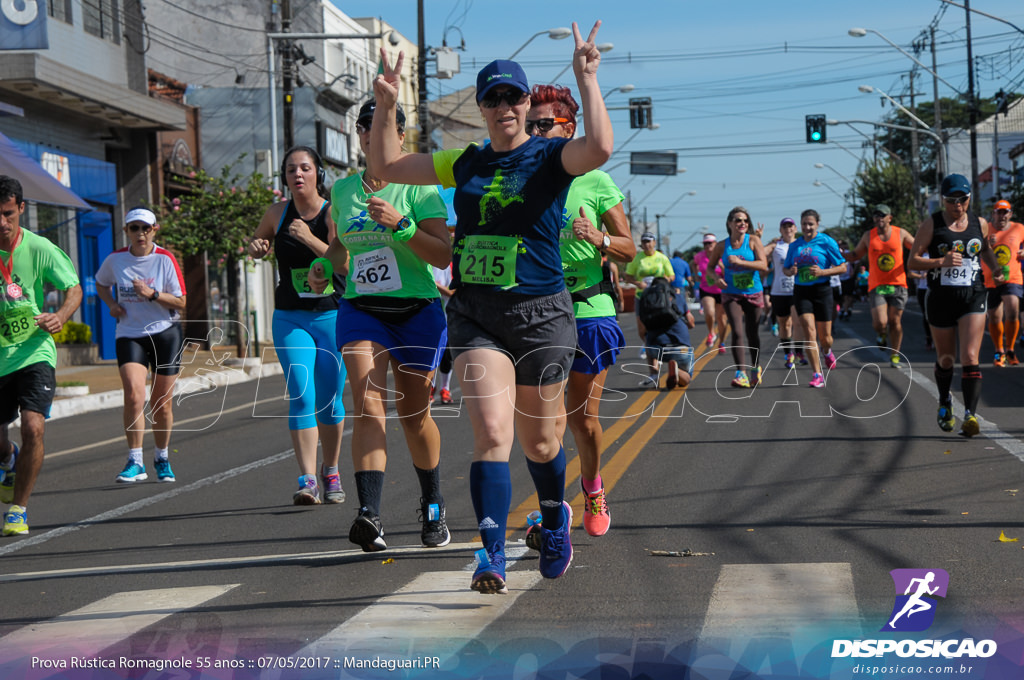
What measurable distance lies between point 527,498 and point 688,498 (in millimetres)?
927

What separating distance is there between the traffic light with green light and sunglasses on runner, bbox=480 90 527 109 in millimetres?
37696

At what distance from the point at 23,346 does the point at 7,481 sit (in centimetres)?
80

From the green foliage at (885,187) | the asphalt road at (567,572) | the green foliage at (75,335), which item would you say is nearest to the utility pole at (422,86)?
the green foliage at (75,335)

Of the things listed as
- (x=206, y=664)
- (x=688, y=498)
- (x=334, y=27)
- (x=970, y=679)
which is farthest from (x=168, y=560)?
(x=334, y=27)

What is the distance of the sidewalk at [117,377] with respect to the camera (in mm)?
17250

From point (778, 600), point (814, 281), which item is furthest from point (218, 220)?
point (778, 600)

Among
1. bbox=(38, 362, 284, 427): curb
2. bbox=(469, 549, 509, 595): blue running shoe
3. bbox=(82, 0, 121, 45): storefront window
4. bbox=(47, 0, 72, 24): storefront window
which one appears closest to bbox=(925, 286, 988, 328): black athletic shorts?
bbox=(469, 549, 509, 595): blue running shoe

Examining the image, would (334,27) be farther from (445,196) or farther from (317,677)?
(317,677)

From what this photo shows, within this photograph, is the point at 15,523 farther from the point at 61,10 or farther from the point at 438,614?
the point at 61,10

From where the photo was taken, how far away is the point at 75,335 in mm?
27422

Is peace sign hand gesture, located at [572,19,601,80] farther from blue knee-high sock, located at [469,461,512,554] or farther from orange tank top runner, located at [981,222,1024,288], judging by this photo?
orange tank top runner, located at [981,222,1024,288]

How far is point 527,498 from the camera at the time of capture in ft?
25.9

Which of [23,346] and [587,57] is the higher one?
[587,57]

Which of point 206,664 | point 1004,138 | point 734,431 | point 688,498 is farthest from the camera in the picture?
point 1004,138
